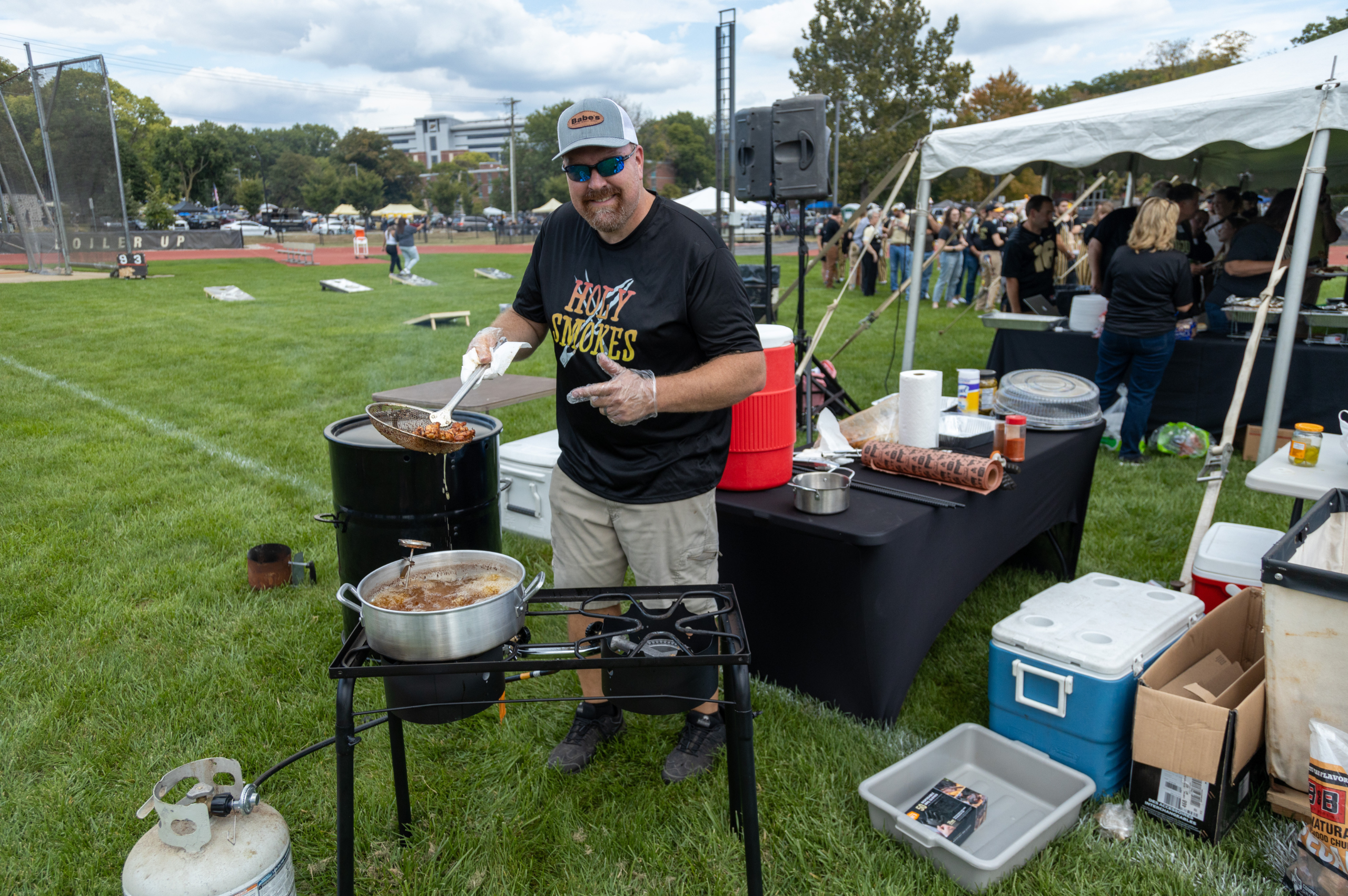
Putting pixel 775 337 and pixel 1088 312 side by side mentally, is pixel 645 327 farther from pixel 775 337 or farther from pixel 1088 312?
pixel 1088 312

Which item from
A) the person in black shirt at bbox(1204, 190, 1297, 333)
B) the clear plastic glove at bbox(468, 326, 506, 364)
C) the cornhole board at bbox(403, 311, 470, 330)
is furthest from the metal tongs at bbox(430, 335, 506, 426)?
the cornhole board at bbox(403, 311, 470, 330)

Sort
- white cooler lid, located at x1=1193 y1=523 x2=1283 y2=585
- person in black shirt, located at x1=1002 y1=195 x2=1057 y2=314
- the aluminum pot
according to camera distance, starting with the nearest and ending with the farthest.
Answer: the aluminum pot → white cooler lid, located at x1=1193 y1=523 x2=1283 y2=585 → person in black shirt, located at x1=1002 y1=195 x2=1057 y2=314

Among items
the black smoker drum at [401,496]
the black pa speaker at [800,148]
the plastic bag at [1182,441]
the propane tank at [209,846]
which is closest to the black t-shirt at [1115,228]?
the plastic bag at [1182,441]

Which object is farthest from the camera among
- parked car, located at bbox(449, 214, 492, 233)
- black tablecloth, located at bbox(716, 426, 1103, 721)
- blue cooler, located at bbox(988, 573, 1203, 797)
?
parked car, located at bbox(449, 214, 492, 233)

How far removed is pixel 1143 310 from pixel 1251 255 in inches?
71.7

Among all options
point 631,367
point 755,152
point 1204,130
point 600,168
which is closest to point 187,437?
point 755,152

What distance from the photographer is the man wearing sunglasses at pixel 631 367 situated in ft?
7.36

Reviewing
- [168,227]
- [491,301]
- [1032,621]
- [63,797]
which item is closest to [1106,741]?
[1032,621]

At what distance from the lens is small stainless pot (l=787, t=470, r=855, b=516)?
282 cm

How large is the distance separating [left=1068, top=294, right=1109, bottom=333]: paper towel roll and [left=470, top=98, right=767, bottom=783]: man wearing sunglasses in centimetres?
617

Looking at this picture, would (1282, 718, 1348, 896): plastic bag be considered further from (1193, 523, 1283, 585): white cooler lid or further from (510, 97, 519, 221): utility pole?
(510, 97, 519, 221): utility pole

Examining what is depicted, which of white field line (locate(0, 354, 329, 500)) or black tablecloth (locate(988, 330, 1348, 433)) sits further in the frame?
black tablecloth (locate(988, 330, 1348, 433))

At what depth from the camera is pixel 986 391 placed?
4309mm

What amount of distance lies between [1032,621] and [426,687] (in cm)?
206
